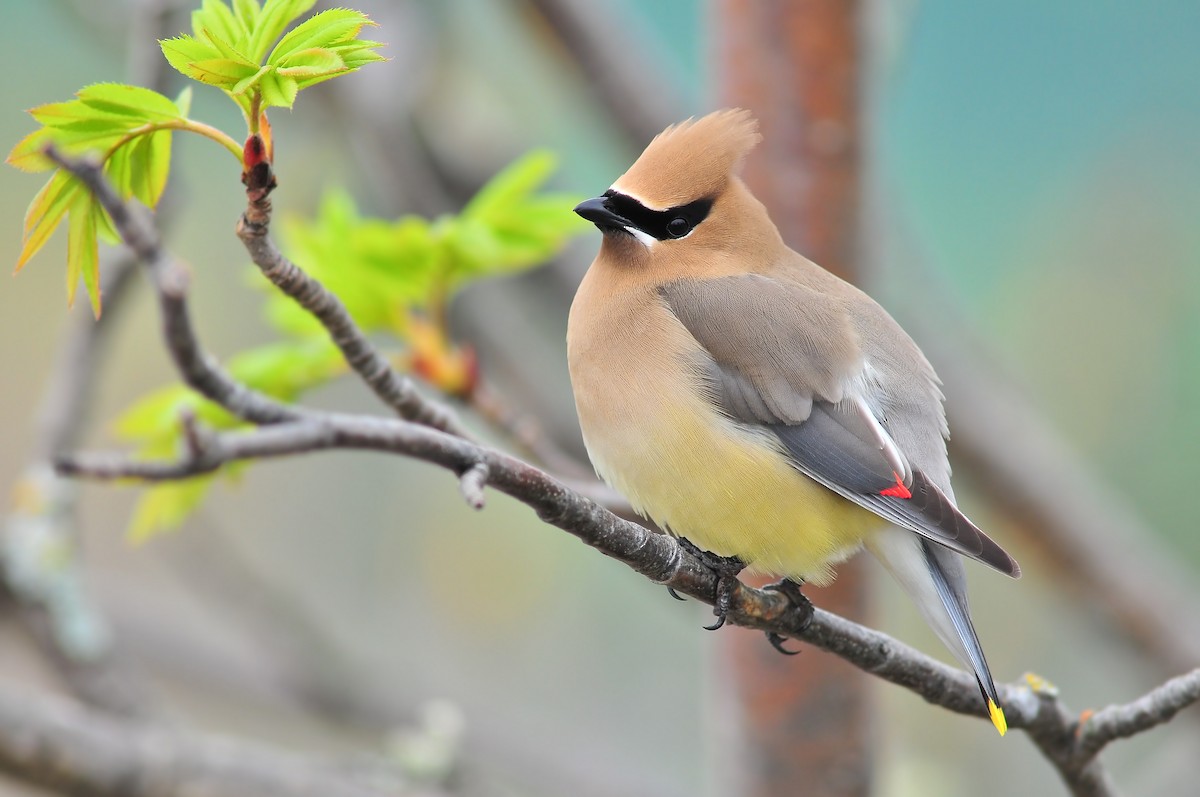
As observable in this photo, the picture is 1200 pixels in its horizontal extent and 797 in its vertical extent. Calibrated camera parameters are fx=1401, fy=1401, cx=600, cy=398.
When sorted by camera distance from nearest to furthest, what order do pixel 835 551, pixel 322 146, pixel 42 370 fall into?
pixel 835 551, pixel 322 146, pixel 42 370

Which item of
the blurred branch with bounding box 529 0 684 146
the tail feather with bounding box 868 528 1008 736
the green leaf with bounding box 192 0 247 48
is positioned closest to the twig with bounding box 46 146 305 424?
the green leaf with bounding box 192 0 247 48

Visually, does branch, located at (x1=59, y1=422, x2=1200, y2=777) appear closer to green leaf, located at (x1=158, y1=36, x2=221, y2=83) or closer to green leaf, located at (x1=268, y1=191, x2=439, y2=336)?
green leaf, located at (x1=158, y1=36, x2=221, y2=83)

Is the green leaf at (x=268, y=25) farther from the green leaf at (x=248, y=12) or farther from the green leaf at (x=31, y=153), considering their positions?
the green leaf at (x=31, y=153)

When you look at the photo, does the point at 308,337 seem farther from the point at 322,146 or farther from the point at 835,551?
the point at 322,146

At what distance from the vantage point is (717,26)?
398cm

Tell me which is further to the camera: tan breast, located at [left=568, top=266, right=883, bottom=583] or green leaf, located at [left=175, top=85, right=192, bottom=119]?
tan breast, located at [left=568, top=266, right=883, bottom=583]

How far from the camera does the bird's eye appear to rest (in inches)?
122

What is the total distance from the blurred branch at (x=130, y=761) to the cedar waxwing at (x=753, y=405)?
1.34m

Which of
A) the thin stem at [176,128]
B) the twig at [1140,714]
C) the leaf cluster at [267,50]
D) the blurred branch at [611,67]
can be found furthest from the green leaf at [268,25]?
the blurred branch at [611,67]

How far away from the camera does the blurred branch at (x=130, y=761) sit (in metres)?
3.20

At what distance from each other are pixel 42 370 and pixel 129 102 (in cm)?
678

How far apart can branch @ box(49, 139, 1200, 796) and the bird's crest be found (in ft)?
3.01

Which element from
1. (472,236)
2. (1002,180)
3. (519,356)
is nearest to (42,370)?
(519,356)

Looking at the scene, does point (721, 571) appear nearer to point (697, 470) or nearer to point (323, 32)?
point (697, 470)
